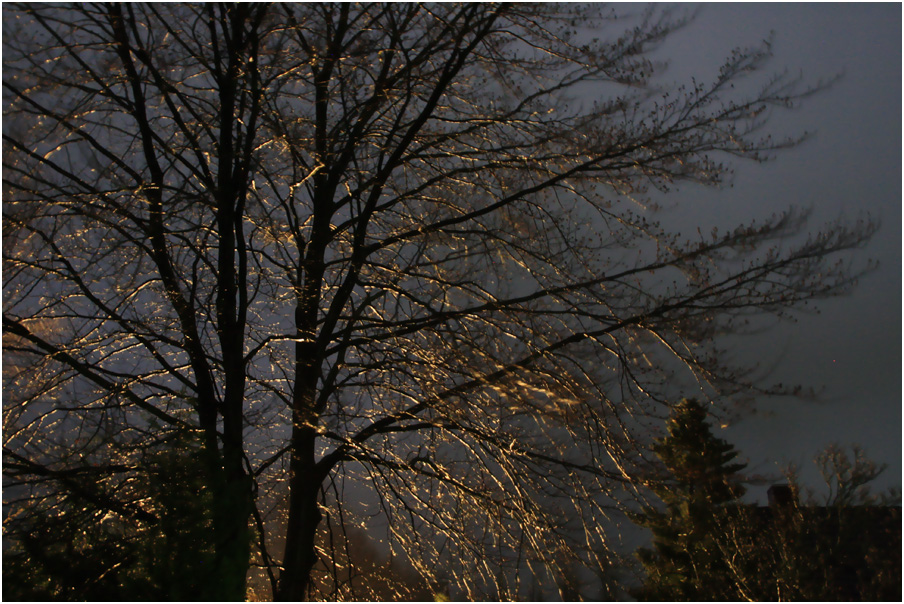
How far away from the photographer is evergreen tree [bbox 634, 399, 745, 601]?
554 centimetres

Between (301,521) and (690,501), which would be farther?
(690,501)

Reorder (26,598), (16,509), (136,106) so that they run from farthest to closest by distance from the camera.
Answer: (136,106), (16,509), (26,598)

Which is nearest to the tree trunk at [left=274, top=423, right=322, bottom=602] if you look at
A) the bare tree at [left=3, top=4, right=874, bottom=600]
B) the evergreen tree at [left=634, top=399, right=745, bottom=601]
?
the bare tree at [left=3, top=4, right=874, bottom=600]

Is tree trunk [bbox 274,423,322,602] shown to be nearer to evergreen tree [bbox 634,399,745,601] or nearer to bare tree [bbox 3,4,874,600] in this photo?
bare tree [bbox 3,4,874,600]

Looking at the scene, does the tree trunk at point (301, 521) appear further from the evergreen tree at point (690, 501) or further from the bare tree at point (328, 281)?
the evergreen tree at point (690, 501)

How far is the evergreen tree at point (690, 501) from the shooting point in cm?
554

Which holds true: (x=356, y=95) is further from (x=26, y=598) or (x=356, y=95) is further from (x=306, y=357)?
(x=26, y=598)

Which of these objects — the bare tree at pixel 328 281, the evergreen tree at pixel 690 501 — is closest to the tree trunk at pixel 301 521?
the bare tree at pixel 328 281

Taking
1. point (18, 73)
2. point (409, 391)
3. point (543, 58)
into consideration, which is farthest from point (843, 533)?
point (18, 73)

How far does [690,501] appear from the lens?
6762mm

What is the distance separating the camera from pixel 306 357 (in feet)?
20.7

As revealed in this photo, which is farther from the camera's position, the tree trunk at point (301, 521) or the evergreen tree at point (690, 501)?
the tree trunk at point (301, 521)

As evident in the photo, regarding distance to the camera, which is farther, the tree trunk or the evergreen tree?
the tree trunk

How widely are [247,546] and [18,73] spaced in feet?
12.1
